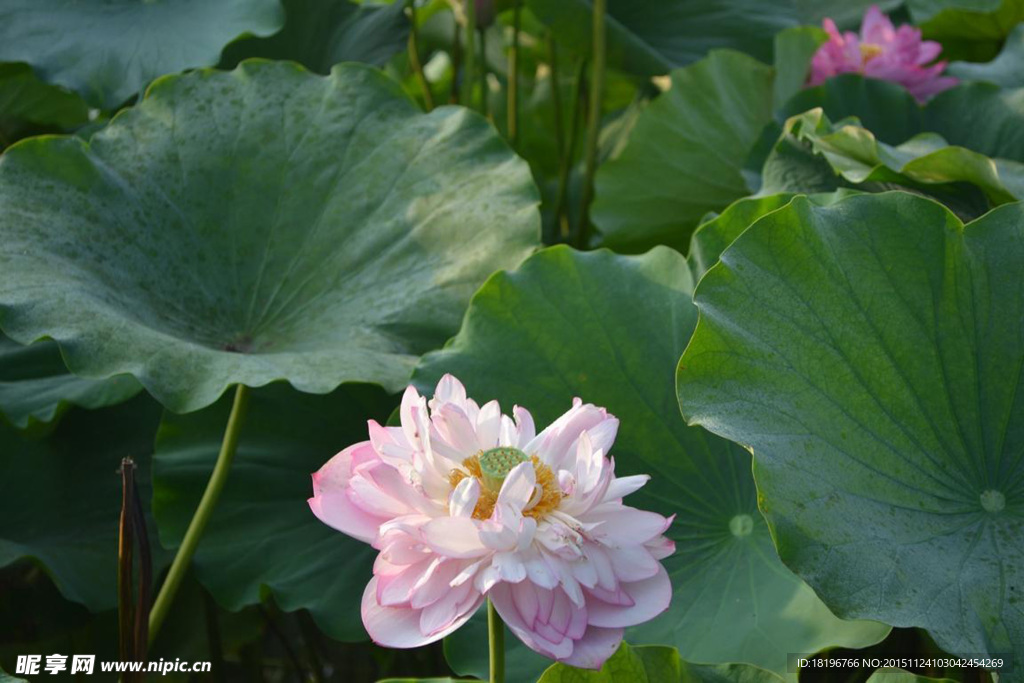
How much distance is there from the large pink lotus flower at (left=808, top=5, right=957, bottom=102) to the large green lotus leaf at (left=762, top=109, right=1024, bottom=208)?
1.04ft

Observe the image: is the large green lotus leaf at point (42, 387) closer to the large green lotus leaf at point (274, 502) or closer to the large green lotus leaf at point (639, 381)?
the large green lotus leaf at point (274, 502)

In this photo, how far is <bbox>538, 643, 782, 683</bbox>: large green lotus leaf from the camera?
66cm

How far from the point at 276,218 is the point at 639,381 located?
0.49 m

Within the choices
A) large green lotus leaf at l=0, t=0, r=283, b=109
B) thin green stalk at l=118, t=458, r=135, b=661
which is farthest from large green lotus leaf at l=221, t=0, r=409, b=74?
thin green stalk at l=118, t=458, r=135, b=661

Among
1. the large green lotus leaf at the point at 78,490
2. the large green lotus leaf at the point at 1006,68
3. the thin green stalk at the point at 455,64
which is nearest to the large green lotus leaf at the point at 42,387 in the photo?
the large green lotus leaf at the point at 78,490

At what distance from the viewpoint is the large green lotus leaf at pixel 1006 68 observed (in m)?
1.49

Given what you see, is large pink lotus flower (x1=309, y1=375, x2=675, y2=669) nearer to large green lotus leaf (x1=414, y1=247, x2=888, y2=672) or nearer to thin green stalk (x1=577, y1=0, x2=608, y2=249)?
large green lotus leaf (x1=414, y1=247, x2=888, y2=672)

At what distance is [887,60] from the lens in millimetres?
1462

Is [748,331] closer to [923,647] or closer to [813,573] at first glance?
[813,573]

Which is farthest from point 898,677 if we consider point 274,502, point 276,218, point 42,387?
point 42,387

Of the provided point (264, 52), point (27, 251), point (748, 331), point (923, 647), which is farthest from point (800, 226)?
point (264, 52)

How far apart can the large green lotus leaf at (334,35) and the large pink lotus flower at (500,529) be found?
107cm

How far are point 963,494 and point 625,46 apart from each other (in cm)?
101

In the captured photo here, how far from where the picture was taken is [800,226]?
2.74 ft
